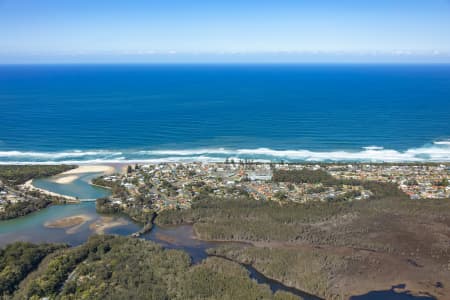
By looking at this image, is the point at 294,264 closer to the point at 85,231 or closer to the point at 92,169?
the point at 85,231

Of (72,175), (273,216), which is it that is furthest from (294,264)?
(72,175)

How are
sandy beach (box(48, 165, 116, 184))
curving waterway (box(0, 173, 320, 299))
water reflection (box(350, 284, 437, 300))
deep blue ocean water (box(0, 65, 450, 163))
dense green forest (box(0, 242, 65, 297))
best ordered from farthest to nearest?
deep blue ocean water (box(0, 65, 450, 163)) < sandy beach (box(48, 165, 116, 184)) < curving waterway (box(0, 173, 320, 299)) < dense green forest (box(0, 242, 65, 297)) < water reflection (box(350, 284, 437, 300))

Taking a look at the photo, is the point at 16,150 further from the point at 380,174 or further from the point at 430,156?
the point at 430,156

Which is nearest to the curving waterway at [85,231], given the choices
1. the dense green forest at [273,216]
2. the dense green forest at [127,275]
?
the dense green forest at [273,216]

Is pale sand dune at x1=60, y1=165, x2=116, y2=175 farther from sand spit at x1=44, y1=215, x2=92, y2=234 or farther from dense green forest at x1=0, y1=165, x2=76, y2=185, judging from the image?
sand spit at x1=44, y1=215, x2=92, y2=234

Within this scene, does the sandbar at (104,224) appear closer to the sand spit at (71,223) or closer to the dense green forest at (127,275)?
the sand spit at (71,223)

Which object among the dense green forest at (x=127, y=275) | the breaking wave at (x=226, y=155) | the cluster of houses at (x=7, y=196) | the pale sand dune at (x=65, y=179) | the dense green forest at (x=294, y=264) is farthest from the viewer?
the breaking wave at (x=226, y=155)

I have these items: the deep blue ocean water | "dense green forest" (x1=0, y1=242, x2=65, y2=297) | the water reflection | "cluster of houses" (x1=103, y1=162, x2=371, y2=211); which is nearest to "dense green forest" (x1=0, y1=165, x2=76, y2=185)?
the deep blue ocean water
